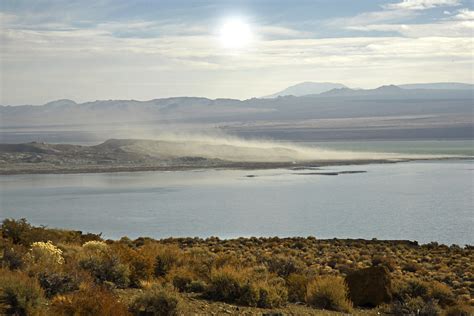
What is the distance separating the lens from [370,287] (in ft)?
37.5

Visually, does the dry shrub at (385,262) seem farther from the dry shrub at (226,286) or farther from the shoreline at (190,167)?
the shoreline at (190,167)

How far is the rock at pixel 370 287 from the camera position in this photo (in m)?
11.3

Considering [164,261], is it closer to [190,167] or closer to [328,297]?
[328,297]

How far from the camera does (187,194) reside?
2630 inches

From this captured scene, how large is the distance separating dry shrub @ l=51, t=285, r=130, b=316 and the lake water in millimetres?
28136

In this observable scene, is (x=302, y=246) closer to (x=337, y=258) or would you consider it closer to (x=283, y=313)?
(x=337, y=258)

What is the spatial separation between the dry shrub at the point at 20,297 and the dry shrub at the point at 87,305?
0.20 meters

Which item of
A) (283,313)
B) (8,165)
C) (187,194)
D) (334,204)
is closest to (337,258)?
(283,313)

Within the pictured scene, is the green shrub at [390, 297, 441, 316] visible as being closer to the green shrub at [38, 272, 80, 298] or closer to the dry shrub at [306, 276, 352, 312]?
the dry shrub at [306, 276, 352, 312]

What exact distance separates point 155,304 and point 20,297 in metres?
1.69

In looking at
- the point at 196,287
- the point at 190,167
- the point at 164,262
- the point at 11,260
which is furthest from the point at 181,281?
the point at 190,167

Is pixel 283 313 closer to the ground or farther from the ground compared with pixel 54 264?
closer to the ground

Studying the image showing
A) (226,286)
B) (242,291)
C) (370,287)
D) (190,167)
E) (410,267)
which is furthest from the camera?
(190,167)

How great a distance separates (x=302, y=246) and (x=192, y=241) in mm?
4694
